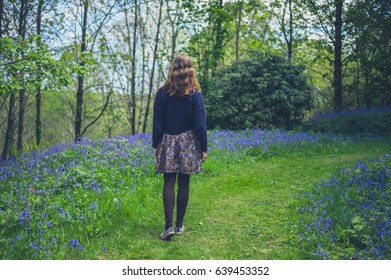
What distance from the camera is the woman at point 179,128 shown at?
196 inches

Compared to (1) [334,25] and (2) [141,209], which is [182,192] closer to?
(2) [141,209]

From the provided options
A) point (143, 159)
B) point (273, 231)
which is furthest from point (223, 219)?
point (143, 159)

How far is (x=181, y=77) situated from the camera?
496cm

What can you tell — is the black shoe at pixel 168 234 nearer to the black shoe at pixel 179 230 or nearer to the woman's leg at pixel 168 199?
the woman's leg at pixel 168 199

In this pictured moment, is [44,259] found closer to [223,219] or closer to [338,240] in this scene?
[223,219]

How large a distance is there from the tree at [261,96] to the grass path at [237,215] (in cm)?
575

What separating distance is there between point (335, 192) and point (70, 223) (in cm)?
393

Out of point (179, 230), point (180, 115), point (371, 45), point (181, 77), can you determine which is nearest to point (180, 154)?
point (180, 115)

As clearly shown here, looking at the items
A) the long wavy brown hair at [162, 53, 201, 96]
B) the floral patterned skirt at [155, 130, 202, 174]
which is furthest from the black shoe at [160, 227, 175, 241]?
the long wavy brown hair at [162, 53, 201, 96]

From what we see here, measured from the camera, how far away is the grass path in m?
4.79

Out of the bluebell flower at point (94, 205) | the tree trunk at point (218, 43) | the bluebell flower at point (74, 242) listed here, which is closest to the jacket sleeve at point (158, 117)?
the bluebell flower at point (94, 205)

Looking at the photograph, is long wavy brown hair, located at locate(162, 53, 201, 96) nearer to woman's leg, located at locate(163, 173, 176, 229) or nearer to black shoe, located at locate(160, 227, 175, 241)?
woman's leg, located at locate(163, 173, 176, 229)

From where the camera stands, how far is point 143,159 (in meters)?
9.23

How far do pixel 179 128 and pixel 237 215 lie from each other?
1961 millimetres
